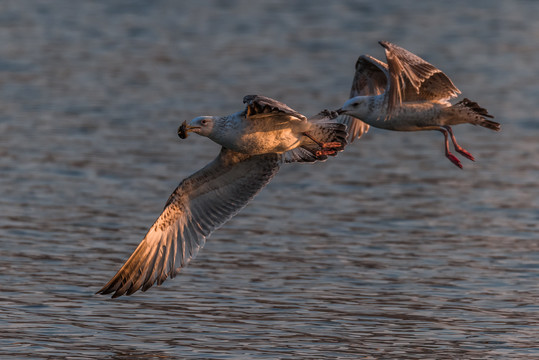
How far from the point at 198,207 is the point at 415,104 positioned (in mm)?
2398

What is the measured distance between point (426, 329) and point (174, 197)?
2803 millimetres

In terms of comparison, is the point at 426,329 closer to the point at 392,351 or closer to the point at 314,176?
the point at 392,351

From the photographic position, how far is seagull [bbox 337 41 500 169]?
38.2ft

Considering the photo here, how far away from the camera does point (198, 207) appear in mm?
12180

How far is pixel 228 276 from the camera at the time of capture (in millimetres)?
12930

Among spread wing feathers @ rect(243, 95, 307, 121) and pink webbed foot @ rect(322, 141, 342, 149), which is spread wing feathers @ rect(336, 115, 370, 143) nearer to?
pink webbed foot @ rect(322, 141, 342, 149)

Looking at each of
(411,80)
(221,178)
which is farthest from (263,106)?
(221,178)

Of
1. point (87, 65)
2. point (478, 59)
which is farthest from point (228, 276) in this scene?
point (478, 59)

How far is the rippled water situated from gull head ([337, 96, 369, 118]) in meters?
1.89

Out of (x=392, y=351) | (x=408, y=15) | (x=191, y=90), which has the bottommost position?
(x=392, y=351)

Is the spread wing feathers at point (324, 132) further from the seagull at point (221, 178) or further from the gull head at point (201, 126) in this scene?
the gull head at point (201, 126)

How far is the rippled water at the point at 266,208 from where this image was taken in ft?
36.6

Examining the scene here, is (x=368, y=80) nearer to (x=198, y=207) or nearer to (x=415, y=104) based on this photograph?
(x=415, y=104)

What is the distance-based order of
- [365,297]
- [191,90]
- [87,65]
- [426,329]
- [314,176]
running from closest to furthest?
[426,329]
[365,297]
[314,176]
[191,90]
[87,65]
